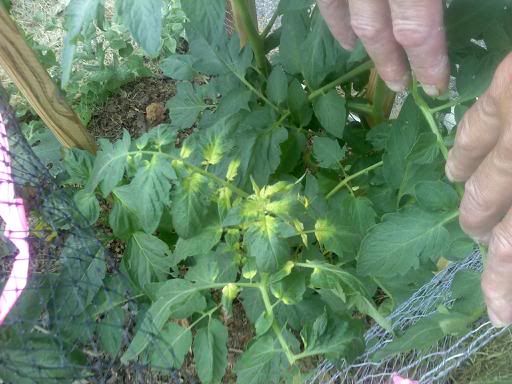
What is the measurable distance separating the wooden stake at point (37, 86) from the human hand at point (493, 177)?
709mm

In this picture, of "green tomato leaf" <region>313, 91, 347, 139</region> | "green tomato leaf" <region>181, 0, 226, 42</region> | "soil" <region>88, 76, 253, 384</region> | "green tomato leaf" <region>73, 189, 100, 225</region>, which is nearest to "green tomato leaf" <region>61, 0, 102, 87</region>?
"green tomato leaf" <region>181, 0, 226, 42</region>

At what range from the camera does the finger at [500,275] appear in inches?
22.7

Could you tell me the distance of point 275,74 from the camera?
1057mm

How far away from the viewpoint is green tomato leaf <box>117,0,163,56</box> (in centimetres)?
71

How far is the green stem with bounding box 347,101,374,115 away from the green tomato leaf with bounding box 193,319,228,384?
49 centimetres

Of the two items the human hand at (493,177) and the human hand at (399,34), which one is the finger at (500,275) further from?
the human hand at (399,34)

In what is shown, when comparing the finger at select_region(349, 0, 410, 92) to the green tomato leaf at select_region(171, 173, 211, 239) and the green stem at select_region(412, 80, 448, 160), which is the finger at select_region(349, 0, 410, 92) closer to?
the green stem at select_region(412, 80, 448, 160)

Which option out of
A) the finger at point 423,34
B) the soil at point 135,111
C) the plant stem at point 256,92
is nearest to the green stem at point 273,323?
the plant stem at point 256,92

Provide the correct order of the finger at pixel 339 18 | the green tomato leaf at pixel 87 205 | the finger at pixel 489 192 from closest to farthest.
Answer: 1. the finger at pixel 489 192
2. the finger at pixel 339 18
3. the green tomato leaf at pixel 87 205

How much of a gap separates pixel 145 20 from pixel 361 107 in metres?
0.57

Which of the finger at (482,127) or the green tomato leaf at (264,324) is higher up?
the finger at (482,127)

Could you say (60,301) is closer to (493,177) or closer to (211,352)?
(211,352)

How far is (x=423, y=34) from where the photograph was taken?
1.93 ft

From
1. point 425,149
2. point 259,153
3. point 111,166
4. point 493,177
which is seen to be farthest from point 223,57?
point 493,177
